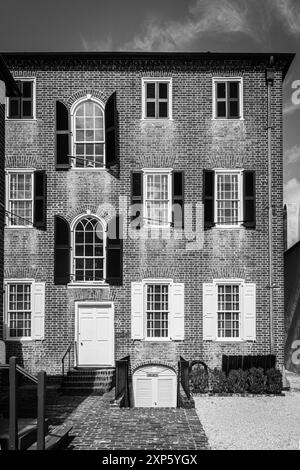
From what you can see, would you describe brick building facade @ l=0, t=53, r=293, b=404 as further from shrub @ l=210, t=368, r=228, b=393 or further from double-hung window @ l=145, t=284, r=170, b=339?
shrub @ l=210, t=368, r=228, b=393

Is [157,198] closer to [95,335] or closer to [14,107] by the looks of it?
[95,335]

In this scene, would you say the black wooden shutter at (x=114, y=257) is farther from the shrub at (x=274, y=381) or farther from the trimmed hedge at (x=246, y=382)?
the shrub at (x=274, y=381)

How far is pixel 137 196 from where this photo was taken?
18328mm

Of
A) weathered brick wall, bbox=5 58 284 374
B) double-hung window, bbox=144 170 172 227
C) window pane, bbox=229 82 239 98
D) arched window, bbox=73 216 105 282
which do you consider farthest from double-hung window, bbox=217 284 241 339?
window pane, bbox=229 82 239 98

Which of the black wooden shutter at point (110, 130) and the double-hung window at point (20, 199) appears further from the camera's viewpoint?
the double-hung window at point (20, 199)

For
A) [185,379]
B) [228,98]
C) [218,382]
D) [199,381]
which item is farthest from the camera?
[228,98]

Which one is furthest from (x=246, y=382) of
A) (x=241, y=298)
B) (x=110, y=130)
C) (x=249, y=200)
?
(x=110, y=130)

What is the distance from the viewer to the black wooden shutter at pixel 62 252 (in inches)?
713

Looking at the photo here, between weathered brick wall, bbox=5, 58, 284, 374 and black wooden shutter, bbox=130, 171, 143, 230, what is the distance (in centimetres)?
32

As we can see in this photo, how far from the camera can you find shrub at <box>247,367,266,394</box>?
16297 millimetres

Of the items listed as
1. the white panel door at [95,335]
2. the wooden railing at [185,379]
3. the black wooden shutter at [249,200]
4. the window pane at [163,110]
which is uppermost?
the window pane at [163,110]

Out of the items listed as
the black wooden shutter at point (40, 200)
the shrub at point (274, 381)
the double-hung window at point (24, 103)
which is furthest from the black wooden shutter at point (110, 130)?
the shrub at point (274, 381)

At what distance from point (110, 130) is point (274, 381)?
958 centimetres

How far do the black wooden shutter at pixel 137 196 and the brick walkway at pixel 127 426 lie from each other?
6359 millimetres
